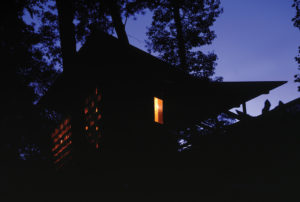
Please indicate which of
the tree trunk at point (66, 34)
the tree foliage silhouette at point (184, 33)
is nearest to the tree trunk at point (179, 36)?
the tree foliage silhouette at point (184, 33)

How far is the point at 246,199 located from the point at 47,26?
14.6 m

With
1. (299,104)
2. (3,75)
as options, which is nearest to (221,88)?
(299,104)

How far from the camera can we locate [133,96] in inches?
416

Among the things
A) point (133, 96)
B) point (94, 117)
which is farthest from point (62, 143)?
point (133, 96)

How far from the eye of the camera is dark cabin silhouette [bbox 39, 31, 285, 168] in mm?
9680

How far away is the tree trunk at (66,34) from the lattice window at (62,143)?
4.51m

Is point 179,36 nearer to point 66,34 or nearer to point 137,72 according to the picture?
point 137,72

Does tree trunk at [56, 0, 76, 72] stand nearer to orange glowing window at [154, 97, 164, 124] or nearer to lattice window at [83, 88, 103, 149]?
lattice window at [83, 88, 103, 149]

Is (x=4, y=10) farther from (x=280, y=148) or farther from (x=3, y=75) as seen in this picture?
(x=280, y=148)

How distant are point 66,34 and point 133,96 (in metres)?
3.31

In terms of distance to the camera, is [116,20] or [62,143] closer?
[62,143]

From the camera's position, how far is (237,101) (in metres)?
12.0

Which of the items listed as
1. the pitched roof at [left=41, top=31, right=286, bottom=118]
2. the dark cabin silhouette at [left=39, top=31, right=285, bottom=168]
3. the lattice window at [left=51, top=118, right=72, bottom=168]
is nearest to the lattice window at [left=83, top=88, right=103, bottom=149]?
the dark cabin silhouette at [left=39, top=31, right=285, bottom=168]

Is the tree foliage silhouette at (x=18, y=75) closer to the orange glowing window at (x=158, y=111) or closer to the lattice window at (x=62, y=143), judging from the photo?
the lattice window at (x=62, y=143)
